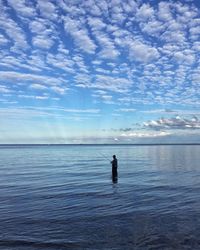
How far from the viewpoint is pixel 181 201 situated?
24.6 metres

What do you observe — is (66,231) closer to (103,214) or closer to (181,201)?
(103,214)

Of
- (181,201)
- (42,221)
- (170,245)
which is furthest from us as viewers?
(181,201)

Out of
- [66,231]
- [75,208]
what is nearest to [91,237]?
[66,231]

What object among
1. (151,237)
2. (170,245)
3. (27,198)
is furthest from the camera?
(27,198)

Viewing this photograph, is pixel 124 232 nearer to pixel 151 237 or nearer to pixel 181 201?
pixel 151 237

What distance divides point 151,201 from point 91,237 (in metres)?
10.0

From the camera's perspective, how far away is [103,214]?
20562 mm

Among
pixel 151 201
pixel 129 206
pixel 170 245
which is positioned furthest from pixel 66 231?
pixel 151 201

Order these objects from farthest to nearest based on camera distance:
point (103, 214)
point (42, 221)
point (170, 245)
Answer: point (103, 214)
point (42, 221)
point (170, 245)

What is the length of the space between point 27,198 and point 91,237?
12.6 m

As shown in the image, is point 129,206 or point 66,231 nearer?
point 66,231

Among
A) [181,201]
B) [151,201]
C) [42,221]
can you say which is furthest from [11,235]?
[181,201]

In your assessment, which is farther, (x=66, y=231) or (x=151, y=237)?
(x=66, y=231)

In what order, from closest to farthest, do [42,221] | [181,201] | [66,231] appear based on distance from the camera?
1. [66,231]
2. [42,221]
3. [181,201]
